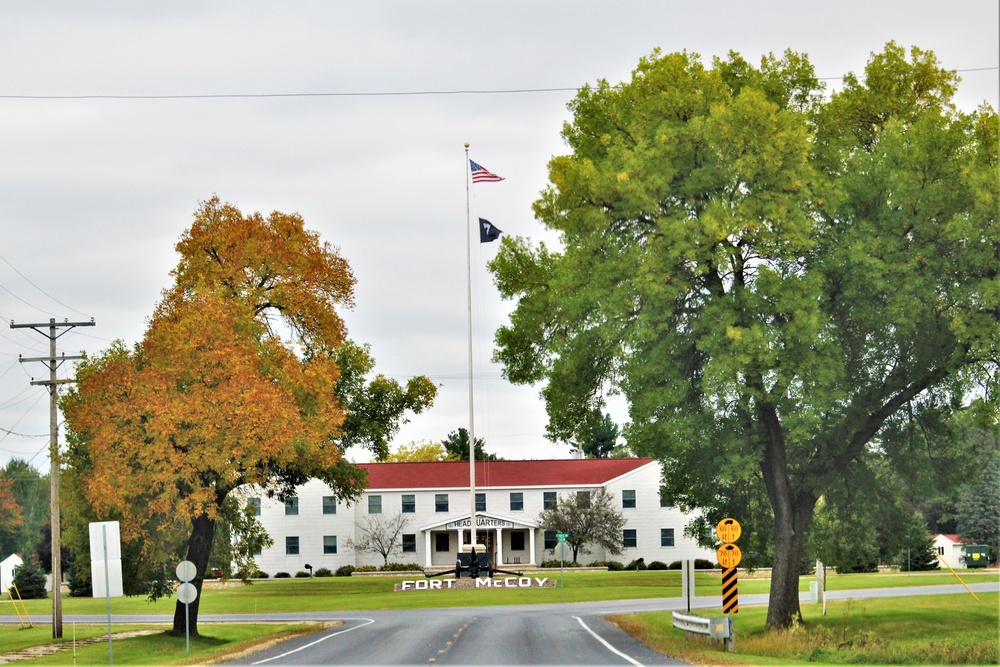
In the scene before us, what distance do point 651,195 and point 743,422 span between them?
6.48 meters

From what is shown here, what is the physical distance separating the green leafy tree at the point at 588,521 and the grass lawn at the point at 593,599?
5.21m

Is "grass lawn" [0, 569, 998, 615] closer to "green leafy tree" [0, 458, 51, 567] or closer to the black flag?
the black flag

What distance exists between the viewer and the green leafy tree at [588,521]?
3187 inches

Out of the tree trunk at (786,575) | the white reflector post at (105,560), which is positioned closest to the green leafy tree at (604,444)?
the tree trunk at (786,575)

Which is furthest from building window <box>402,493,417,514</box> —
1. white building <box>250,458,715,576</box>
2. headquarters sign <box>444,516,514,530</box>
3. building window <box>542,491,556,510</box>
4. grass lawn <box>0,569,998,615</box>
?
grass lawn <box>0,569,998,615</box>

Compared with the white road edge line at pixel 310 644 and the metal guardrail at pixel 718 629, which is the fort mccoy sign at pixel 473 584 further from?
the metal guardrail at pixel 718 629

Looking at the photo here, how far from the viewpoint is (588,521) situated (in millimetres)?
80938

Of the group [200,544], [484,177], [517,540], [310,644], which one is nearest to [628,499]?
[517,540]

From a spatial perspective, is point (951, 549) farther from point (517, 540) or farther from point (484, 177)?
point (484, 177)

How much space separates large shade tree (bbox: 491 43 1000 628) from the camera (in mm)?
26875

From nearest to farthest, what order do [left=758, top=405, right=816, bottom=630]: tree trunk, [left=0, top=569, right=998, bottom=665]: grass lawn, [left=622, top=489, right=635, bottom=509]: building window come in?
1. [left=0, top=569, right=998, bottom=665]: grass lawn
2. [left=758, top=405, right=816, bottom=630]: tree trunk
3. [left=622, top=489, right=635, bottom=509]: building window

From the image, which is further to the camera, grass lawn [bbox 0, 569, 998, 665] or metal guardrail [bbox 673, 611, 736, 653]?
grass lawn [bbox 0, 569, 998, 665]

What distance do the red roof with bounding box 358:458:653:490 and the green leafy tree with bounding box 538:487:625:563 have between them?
3.42 meters

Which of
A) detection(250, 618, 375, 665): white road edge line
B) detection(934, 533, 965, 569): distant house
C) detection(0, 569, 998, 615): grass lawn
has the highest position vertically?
detection(250, 618, 375, 665): white road edge line
